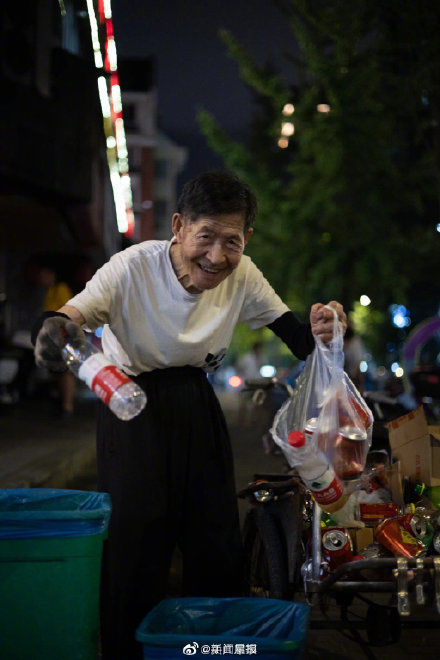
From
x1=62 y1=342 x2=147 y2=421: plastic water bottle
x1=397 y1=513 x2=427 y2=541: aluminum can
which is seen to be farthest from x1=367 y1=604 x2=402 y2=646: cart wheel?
x1=62 y1=342 x2=147 y2=421: plastic water bottle

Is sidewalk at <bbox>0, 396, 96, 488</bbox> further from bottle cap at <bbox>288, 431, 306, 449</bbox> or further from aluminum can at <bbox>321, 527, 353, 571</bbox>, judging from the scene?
bottle cap at <bbox>288, 431, 306, 449</bbox>

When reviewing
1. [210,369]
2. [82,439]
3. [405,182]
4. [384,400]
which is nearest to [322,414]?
[210,369]

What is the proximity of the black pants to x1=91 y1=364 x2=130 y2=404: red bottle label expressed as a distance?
0.65 metres

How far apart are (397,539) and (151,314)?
1395mm

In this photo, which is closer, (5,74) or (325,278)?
(5,74)

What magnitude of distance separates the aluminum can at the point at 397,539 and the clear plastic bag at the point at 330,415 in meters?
0.36

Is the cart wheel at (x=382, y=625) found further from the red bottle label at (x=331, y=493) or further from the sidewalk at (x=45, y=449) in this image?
the sidewalk at (x=45, y=449)

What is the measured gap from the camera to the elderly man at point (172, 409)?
3154 millimetres

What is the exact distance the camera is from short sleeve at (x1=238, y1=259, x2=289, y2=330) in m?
3.50

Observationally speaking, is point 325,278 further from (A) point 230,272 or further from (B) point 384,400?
(A) point 230,272

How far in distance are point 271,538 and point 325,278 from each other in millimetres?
21882

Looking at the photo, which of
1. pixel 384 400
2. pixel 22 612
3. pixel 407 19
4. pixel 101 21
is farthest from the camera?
pixel 101 21

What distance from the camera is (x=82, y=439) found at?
9883 millimetres

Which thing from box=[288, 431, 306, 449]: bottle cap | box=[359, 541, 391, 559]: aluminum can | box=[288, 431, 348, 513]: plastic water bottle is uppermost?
box=[288, 431, 306, 449]: bottle cap
